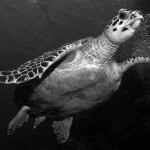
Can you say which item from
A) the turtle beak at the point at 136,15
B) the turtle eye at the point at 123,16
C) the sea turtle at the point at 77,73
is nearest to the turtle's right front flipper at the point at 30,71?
the sea turtle at the point at 77,73

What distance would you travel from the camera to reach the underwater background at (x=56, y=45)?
266 inches

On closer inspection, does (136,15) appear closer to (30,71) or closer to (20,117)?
(30,71)

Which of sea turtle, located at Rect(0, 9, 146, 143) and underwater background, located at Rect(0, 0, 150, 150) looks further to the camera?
underwater background, located at Rect(0, 0, 150, 150)

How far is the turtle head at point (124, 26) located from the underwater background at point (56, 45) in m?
4.06

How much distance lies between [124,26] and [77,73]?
1.25 metres

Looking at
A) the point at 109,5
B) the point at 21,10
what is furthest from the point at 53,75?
the point at 21,10

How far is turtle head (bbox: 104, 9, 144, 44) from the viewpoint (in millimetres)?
3195

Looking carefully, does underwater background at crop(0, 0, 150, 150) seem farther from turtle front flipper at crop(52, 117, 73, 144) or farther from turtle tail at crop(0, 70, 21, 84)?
turtle tail at crop(0, 70, 21, 84)

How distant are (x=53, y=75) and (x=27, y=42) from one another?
19.6 metres

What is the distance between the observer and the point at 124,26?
132 inches

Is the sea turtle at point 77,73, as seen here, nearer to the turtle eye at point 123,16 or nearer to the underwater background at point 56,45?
the turtle eye at point 123,16

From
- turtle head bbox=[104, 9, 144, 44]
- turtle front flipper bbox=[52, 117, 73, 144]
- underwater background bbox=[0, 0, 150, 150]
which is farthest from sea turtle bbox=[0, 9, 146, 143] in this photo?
underwater background bbox=[0, 0, 150, 150]

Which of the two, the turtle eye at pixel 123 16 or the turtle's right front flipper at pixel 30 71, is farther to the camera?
the turtle eye at pixel 123 16

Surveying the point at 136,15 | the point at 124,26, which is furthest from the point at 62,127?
the point at 136,15
